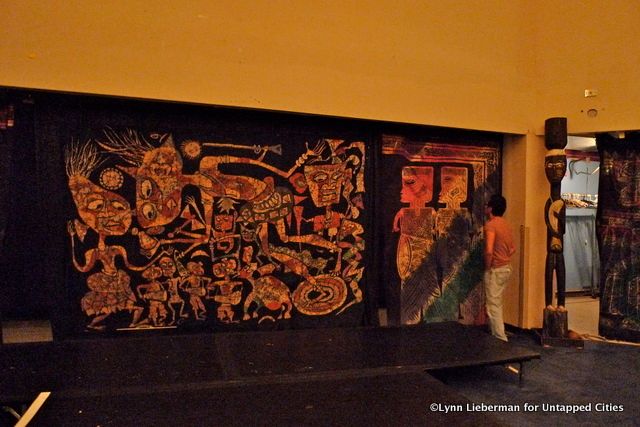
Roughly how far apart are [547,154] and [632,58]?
1091 millimetres

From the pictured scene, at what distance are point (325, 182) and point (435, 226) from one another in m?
1.21

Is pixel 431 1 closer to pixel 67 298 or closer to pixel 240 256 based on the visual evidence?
pixel 240 256

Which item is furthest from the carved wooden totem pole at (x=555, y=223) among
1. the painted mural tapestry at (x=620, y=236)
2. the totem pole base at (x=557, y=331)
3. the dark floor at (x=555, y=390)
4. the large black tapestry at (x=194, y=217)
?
the large black tapestry at (x=194, y=217)

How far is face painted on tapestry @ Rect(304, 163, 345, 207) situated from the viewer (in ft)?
12.4

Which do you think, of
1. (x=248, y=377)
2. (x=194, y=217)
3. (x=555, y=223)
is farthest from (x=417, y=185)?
(x=248, y=377)

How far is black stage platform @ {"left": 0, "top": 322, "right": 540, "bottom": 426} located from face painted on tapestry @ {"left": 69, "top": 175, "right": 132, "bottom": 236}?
0.80 m

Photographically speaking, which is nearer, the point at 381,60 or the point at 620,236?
the point at 381,60

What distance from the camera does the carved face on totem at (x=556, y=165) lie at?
4062mm

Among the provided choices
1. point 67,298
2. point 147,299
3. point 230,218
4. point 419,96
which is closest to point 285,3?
point 419,96

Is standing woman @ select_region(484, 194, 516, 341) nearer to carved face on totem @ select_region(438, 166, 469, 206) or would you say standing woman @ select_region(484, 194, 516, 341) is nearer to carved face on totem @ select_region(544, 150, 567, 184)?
carved face on totem @ select_region(438, 166, 469, 206)

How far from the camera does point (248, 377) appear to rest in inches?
98.1

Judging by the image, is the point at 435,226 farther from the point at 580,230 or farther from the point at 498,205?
the point at 580,230

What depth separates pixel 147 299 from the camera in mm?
3348

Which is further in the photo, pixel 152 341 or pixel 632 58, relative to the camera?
pixel 632 58
